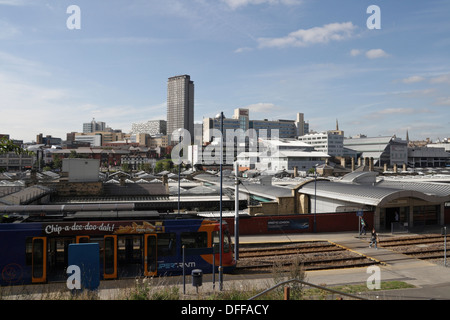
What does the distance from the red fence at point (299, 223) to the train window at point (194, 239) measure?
10206 mm

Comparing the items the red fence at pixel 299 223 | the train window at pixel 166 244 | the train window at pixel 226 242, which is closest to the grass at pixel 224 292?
the train window at pixel 166 244

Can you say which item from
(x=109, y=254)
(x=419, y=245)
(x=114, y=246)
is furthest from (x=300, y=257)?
(x=109, y=254)

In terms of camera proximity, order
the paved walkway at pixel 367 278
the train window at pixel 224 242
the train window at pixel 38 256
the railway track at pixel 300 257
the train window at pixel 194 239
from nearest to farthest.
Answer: the paved walkway at pixel 367 278 → the train window at pixel 38 256 → the train window at pixel 194 239 → the train window at pixel 224 242 → the railway track at pixel 300 257

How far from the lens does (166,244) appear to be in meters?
16.0

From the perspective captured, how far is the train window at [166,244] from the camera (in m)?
16.0

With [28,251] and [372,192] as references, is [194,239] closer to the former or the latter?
[28,251]

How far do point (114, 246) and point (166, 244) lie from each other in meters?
2.24

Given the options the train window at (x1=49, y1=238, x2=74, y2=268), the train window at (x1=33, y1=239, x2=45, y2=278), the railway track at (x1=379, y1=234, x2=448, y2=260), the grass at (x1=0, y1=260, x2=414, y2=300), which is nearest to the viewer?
the grass at (x1=0, y1=260, x2=414, y2=300)

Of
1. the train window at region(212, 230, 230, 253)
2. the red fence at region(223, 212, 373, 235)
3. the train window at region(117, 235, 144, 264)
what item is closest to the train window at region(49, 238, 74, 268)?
the train window at region(117, 235, 144, 264)

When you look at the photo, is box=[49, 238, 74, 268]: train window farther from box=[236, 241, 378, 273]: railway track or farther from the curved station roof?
the curved station roof

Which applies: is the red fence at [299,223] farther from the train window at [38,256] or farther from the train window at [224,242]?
the train window at [38,256]

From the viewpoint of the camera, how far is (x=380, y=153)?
166750 millimetres

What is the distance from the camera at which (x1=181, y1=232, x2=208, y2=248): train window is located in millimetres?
16219
